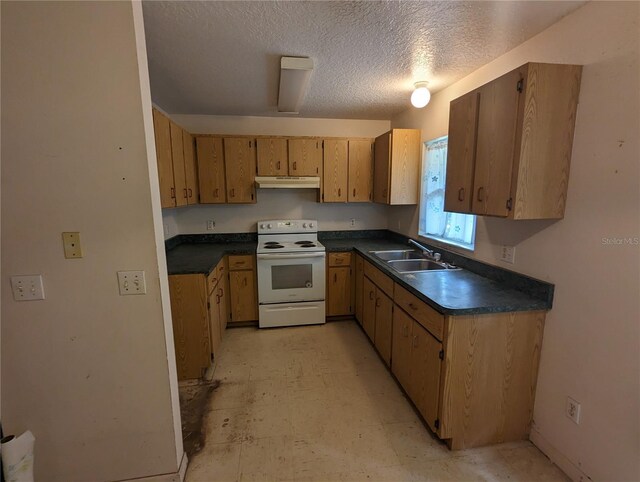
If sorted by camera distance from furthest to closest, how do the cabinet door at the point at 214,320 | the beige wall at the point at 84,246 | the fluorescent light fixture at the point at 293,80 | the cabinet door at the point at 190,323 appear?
the cabinet door at the point at 214,320
the cabinet door at the point at 190,323
the fluorescent light fixture at the point at 293,80
the beige wall at the point at 84,246

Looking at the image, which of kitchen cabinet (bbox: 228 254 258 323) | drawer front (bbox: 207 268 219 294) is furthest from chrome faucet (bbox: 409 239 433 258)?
drawer front (bbox: 207 268 219 294)

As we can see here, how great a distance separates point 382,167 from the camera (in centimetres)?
328

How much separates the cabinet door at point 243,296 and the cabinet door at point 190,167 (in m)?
0.92

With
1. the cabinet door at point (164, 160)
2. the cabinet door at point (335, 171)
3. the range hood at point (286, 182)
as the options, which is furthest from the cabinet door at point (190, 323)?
the cabinet door at point (335, 171)

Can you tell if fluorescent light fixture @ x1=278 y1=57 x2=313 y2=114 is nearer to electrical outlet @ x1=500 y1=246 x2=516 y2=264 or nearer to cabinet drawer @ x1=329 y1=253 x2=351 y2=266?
cabinet drawer @ x1=329 y1=253 x2=351 y2=266

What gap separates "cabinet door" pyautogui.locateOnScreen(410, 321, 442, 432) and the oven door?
1.47 meters

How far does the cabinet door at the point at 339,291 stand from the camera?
338 centimetres

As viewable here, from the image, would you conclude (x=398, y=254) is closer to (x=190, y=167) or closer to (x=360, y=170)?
(x=360, y=170)

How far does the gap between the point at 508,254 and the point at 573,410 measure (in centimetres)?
92

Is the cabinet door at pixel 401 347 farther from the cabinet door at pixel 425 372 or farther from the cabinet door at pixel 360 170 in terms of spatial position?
the cabinet door at pixel 360 170

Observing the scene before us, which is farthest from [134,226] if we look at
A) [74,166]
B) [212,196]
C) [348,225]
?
[348,225]

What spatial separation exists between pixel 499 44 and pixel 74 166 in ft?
7.96

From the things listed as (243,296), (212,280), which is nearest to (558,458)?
(212,280)

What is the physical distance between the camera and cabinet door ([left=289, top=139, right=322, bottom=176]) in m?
3.38
